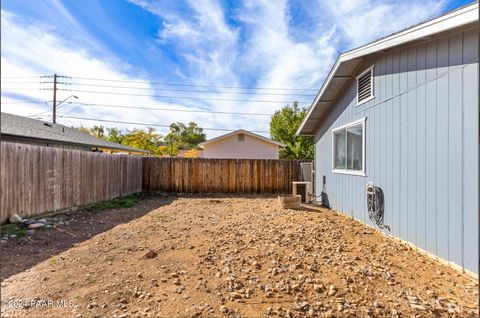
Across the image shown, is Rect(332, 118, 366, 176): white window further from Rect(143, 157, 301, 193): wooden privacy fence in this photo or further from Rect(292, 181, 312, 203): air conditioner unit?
Rect(143, 157, 301, 193): wooden privacy fence

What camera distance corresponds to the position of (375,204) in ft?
14.4

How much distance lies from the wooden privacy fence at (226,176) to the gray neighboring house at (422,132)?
15.4ft

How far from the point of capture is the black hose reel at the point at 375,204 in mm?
4285

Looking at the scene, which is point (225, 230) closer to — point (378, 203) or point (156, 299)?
point (156, 299)

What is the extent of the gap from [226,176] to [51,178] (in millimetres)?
6202

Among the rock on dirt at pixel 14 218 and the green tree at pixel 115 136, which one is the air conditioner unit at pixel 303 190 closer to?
the rock on dirt at pixel 14 218

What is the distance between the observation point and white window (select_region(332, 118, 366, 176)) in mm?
5117

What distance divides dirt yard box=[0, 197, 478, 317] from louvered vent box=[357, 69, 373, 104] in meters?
2.81

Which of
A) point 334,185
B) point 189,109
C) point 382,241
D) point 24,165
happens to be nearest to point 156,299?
point 382,241

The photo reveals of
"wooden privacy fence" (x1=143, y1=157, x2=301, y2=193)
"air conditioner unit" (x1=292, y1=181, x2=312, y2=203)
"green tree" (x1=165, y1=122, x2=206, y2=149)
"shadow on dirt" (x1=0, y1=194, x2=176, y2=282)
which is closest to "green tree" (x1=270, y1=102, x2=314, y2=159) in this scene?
"wooden privacy fence" (x1=143, y1=157, x2=301, y2=193)

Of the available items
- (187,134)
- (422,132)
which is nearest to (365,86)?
(422,132)

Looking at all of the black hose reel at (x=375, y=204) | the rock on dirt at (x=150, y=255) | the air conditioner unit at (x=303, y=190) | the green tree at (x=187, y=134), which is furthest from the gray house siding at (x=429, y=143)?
the green tree at (x=187, y=134)

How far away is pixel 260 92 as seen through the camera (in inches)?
828

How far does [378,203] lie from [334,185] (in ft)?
7.52
